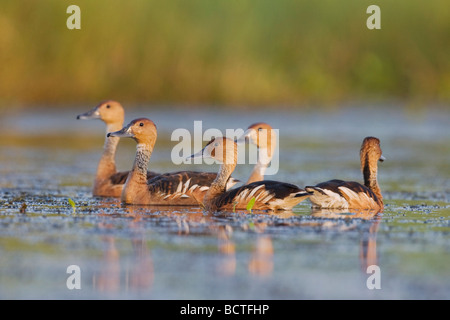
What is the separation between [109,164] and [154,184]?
1899mm

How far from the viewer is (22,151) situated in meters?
17.8

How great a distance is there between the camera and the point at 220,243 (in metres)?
8.34

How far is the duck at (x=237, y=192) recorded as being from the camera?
10.2 m

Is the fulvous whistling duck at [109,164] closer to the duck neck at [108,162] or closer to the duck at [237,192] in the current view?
the duck neck at [108,162]

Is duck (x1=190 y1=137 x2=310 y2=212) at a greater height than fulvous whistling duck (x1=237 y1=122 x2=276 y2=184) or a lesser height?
lesser

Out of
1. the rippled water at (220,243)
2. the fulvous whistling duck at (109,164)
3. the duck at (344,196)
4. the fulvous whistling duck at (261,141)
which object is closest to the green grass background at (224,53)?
the rippled water at (220,243)

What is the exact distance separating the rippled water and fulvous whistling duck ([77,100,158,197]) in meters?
0.35

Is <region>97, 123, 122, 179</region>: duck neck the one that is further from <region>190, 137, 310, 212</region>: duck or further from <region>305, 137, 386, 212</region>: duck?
<region>305, 137, 386, 212</region>: duck

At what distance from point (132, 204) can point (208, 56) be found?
52.5 feet

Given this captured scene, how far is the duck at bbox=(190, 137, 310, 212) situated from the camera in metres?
10.2

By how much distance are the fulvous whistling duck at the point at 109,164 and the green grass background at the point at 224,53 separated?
10.4 meters

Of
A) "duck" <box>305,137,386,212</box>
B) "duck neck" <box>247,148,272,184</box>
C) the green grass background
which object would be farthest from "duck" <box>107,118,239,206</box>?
the green grass background

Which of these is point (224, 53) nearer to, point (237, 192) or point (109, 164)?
point (109, 164)

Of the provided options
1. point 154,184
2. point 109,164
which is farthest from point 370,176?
point 109,164
